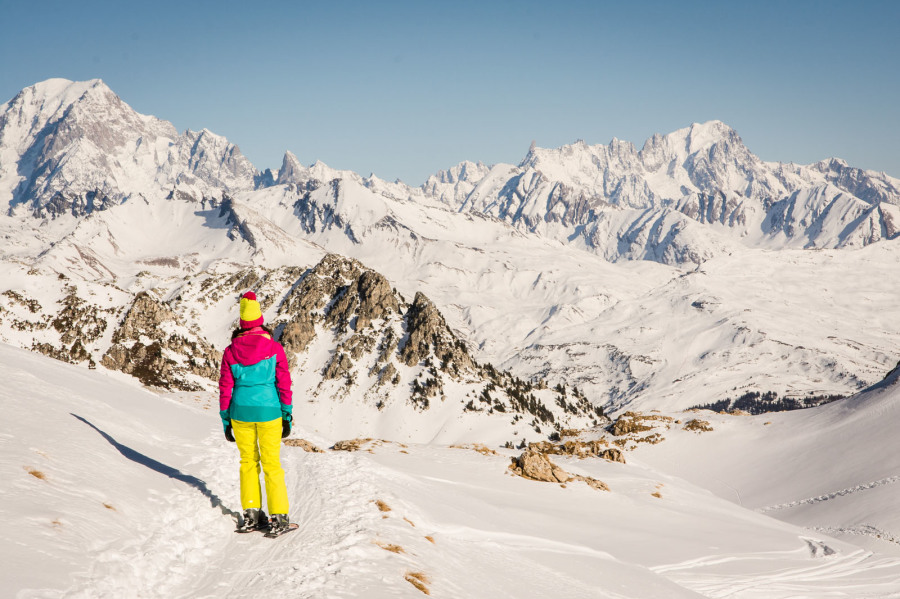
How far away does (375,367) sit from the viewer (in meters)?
143

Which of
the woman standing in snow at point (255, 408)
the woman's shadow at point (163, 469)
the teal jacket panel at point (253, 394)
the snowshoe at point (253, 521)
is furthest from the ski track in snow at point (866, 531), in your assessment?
the teal jacket panel at point (253, 394)

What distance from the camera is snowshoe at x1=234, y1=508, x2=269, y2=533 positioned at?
10.4 m

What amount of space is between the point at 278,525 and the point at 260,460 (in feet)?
4.33

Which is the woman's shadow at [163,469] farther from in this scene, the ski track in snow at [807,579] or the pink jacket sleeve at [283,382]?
the ski track in snow at [807,579]

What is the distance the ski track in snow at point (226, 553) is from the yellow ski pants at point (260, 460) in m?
0.69

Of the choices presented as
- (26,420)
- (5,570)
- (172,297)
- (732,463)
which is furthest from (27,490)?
(172,297)

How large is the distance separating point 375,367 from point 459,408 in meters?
28.8

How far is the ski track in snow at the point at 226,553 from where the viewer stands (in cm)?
773

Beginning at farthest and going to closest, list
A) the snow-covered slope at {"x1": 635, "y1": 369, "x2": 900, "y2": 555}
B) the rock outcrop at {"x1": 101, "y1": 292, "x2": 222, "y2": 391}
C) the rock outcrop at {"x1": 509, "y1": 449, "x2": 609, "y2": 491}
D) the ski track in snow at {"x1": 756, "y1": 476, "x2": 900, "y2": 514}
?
the rock outcrop at {"x1": 101, "y1": 292, "x2": 222, "y2": 391} < the ski track in snow at {"x1": 756, "y1": 476, "x2": 900, "y2": 514} < the snow-covered slope at {"x1": 635, "y1": 369, "x2": 900, "y2": 555} < the rock outcrop at {"x1": 509, "y1": 449, "x2": 609, "y2": 491}

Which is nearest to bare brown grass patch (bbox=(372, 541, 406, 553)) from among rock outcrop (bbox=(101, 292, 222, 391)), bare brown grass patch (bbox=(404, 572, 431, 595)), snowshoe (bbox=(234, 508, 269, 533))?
bare brown grass patch (bbox=(404, 572, 431, 595))

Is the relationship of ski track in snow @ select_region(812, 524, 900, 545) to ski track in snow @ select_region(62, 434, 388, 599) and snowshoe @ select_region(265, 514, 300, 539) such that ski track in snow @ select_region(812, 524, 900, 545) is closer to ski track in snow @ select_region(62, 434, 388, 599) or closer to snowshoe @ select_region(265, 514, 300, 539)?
ski track in snow @ select_region(62, 434, 388, 599)

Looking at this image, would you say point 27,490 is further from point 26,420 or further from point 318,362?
point 318,362

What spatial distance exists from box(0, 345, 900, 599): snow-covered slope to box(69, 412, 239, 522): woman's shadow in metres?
0.07

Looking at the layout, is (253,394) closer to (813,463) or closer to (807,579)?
(807,579)
